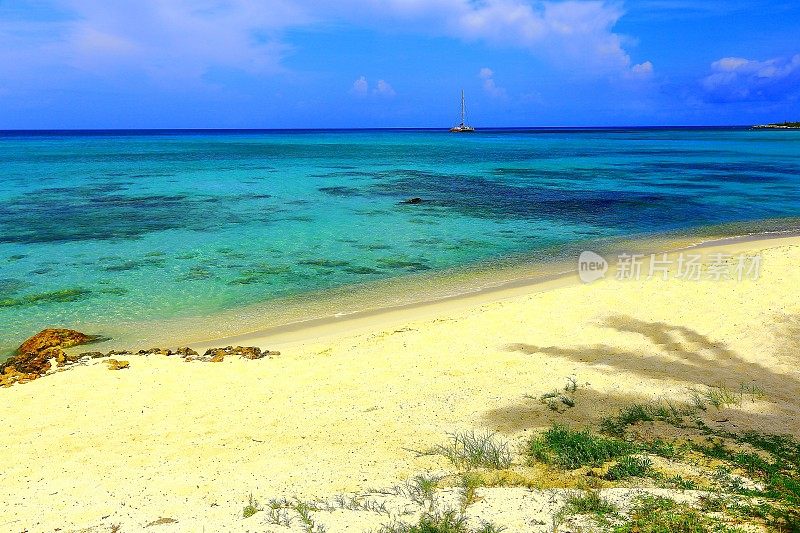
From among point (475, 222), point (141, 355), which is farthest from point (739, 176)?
point (141, 355)

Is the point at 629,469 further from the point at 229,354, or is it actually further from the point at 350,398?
the point at 229,354

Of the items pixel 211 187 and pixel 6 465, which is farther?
pixel 211 187

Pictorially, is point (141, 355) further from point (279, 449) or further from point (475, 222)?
point (475, 222)

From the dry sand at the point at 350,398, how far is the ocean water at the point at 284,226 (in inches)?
122

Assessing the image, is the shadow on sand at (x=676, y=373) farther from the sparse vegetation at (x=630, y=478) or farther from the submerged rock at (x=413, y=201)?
the submerged rock at (x=413, y=201)

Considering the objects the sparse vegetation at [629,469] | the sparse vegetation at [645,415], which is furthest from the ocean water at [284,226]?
the sparse vegetation at [629,469]

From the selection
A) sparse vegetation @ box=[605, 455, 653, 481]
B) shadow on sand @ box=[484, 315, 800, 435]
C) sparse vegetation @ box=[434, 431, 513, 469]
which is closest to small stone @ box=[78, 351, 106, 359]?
sparse vegetation @ box=[434, 431, 513, 469]

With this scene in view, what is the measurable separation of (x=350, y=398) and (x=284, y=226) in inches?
593

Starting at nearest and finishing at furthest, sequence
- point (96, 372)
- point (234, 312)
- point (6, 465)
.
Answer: point (6, 465)
point (96, 372)
point (234, 312)

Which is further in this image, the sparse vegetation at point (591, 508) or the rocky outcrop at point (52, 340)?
the rocky outcrop at point (52, 340)

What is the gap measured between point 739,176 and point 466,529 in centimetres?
4202

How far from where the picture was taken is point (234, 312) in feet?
39.5

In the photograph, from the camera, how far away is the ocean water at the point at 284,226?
1308cm

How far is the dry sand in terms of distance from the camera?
17.5 feet
